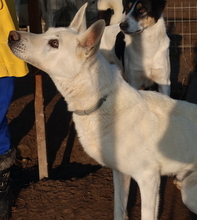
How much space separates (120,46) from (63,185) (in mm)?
2364

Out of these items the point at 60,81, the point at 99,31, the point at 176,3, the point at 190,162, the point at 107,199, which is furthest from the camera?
the point at 176,3

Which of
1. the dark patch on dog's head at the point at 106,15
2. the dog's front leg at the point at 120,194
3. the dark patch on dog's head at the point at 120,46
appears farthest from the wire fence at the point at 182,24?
the dog's front leg at the point at 120,194

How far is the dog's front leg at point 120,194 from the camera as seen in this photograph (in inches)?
142

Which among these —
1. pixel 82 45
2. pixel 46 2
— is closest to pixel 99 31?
pixel 82 45

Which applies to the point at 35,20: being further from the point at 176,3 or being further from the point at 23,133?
the point at 176,3

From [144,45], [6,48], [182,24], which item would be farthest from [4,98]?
[182,24]

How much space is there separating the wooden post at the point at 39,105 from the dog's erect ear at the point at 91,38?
1.27 meters

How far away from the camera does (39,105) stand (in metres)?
4.31

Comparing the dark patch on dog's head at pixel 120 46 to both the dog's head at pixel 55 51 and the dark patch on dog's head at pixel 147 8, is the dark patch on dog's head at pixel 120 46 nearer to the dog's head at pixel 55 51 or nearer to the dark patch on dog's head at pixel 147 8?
the dark patch on dog's head at pixel 147 8

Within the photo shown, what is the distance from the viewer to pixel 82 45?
3.04 metres

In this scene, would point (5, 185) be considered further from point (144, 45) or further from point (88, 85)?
point (144, 45)

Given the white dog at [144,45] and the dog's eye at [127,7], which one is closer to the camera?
the white dog at [144,45]

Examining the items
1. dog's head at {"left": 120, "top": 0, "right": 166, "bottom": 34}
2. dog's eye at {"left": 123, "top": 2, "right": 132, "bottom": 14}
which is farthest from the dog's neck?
dog's eye at {"left": 123, "top": 2, "right": 132, "bottom": 14}

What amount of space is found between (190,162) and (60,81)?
1189 mm
